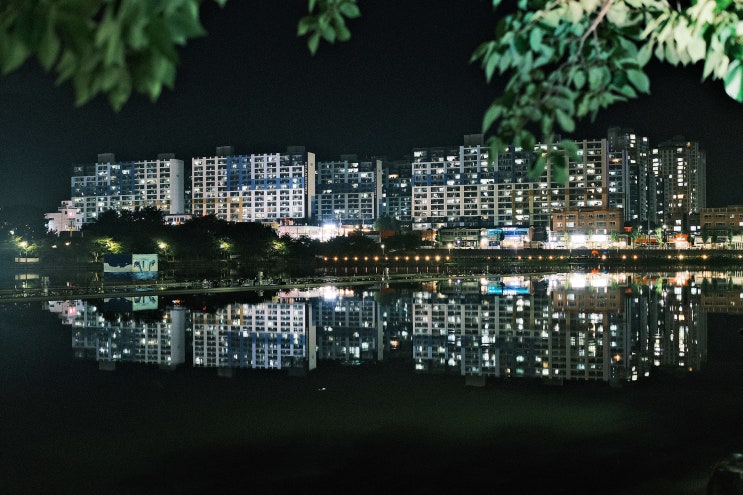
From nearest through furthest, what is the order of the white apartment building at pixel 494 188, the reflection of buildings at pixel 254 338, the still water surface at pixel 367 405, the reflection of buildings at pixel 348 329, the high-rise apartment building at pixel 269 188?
the still water surface at pixel 367 405 → the reflection of buildings at pixel 254 338 → the reflection of buildings at pixel 348 329 → the white apartment building at pixel 494 188 → the high-rise apartment building at pixel 269 188

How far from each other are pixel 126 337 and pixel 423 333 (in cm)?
1026

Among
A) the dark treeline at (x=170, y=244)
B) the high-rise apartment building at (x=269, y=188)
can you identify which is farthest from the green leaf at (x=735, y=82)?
the high-rise apartment building at (x=269, y=188)

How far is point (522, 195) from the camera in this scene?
600ft

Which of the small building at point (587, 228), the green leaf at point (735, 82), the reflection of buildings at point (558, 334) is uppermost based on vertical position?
the small building at point (587, 228)

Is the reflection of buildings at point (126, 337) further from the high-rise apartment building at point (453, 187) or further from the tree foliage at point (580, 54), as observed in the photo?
the high-rise apartment building at point (453, 187)

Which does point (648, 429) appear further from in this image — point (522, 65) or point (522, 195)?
point (522, 195)

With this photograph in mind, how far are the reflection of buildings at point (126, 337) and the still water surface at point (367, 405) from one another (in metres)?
0.11

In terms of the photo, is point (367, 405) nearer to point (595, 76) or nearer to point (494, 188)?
point (595, 76)

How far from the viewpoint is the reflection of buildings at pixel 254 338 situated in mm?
18281

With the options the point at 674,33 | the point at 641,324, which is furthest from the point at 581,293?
the point at 674,33

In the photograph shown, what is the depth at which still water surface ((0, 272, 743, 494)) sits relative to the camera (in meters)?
8.64

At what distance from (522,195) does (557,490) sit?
180m

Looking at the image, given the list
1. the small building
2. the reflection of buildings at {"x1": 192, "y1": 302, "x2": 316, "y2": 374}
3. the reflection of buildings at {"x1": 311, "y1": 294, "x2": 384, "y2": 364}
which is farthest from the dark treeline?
the small building

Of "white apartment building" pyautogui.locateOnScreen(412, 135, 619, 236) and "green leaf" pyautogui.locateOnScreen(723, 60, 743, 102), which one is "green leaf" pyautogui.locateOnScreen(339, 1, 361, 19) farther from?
"white apartment building" pyautogui.locateOnScreen(412, 135, 619, 236)
